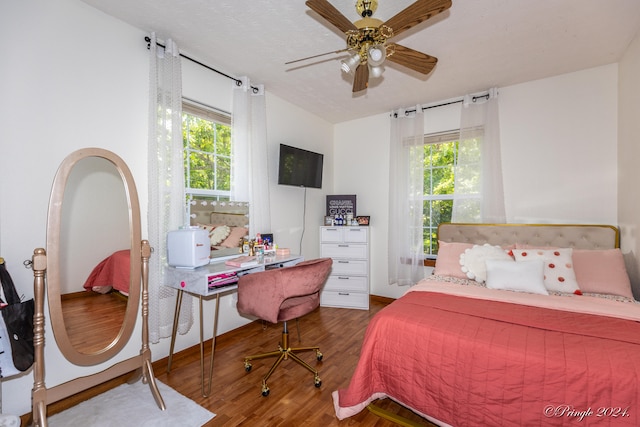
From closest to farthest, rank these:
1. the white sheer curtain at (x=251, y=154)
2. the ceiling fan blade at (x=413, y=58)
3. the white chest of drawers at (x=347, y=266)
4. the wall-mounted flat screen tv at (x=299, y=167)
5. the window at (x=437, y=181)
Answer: the ceiling fan blade at (x=413, y=58)
the white sheer curtain at (x=251, y=154)
the wall-mounted flat screen tv at (x=299, y=167)
the window at (x=437, y=181)
the white chest of drawers at (x=347, y=266)

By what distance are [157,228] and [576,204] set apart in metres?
3.93

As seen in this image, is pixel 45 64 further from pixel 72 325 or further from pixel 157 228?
pixel 72 325

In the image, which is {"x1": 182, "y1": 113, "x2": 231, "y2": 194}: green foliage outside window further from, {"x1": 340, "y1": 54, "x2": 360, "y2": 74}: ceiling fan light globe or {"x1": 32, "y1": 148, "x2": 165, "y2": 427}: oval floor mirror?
{"x1": 340, "y1": 54, "x2": 360, "y2": 74}: ceiling fan light globe

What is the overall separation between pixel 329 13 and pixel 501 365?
6.61ft

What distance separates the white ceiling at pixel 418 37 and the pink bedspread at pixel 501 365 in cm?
205

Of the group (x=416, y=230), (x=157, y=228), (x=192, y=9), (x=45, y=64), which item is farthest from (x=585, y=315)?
(x=45, y=64)

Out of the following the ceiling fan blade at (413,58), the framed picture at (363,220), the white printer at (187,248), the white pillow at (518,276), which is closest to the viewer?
the ceiling fan blade at (413,58)

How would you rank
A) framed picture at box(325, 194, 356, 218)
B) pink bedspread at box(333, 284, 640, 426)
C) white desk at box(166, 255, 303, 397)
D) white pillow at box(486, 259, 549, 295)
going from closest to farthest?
1. pink bedspread at box(333, 284, 640, 426)
2. white desk at box(166, 255, 303, 397)
3. white pillow at box(486, 259, 549, 295)
4. framed picture at box(325, 194, 356, 218)

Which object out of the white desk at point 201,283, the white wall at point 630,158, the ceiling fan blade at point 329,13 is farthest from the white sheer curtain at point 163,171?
the white wall at point 630,158

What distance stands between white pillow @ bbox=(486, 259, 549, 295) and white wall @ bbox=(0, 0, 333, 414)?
281cm

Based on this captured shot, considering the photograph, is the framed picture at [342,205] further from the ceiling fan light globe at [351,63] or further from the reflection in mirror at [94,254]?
the reflection in mirror at [94,254]

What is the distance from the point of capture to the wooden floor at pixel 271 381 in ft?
5.85

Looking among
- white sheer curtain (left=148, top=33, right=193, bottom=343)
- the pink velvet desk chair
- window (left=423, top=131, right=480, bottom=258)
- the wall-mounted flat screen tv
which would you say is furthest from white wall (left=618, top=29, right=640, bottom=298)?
white sheer curtain (left=148, top=33, right=193, bottom=343)

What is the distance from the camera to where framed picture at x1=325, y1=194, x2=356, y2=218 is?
13.7 ft
